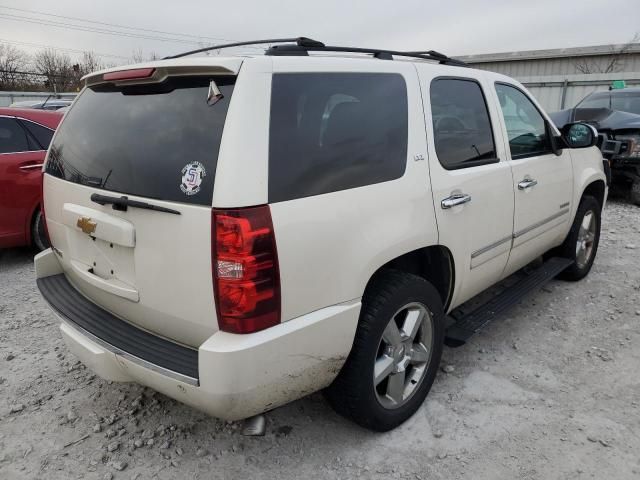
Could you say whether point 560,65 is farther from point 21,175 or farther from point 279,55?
point 279,55

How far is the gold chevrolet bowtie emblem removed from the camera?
221 cm

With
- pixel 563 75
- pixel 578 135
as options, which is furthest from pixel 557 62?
pixel 578 135

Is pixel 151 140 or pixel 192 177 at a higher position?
pixel 151 140

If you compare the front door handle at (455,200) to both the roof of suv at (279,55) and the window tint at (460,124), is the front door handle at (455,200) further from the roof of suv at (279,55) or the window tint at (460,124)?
the roof of suv at (279,55)

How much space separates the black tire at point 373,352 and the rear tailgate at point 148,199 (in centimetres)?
71

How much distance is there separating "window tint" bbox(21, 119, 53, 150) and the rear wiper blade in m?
3.76

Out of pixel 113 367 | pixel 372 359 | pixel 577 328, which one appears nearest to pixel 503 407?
pixel 372 359

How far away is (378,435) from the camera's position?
2.54m

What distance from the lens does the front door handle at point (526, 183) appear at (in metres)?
3.21

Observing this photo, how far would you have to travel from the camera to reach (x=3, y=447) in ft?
8.06

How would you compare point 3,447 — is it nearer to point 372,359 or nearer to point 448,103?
point 372,359

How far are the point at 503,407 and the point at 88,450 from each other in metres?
2.22

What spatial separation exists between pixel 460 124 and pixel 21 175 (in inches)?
175

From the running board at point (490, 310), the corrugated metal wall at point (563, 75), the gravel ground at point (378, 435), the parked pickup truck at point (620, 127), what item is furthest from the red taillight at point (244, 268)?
the corrugated metal wall at point (563, 75)
